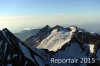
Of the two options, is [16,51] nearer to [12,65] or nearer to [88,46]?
[12,65]

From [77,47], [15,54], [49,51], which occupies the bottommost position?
[77,47]

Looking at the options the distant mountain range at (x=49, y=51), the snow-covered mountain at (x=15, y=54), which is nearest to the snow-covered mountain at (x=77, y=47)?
the distant mountain range at (x=49, y=51)

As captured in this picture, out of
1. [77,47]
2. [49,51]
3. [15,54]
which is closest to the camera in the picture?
[15,54]

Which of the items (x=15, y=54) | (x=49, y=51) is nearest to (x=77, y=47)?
(x=49, y=51)

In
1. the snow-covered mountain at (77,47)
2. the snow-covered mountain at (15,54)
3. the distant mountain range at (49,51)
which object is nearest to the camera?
the snow-covered mountain at (15,54)

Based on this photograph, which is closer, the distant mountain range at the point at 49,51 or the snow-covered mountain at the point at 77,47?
the distant mountain range at the point at 49,51

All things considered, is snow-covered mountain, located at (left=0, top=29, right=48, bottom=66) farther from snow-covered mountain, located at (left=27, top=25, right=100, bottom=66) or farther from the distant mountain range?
snow-covered mountain, located at (left=27, top=25, right=100, bottom=66)

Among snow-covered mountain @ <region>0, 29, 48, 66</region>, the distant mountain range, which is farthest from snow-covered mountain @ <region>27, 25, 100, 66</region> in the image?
snow-covered mountain @ <region>0, 29, 48, 66</region>

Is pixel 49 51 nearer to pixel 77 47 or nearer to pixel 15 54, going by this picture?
pixel 15 54

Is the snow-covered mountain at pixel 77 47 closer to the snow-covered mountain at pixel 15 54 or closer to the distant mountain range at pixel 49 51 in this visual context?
the distant mountain range at pixel 49 51
